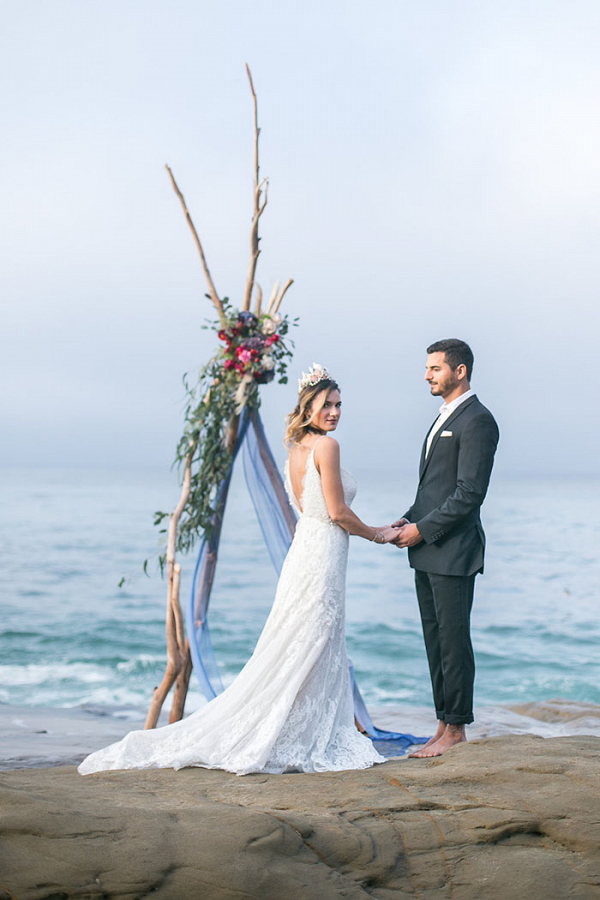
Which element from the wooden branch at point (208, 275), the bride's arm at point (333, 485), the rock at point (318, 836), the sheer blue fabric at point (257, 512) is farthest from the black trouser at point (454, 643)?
the wooden branch at point (208, 275)

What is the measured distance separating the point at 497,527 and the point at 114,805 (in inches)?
1384

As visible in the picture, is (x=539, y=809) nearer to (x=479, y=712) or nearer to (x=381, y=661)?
(x=479, y=712)

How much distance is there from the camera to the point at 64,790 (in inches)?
132

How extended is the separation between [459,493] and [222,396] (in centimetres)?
210

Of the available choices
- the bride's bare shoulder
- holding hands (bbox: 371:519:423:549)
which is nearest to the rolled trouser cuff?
holding hands (bbox: 371:519:423:549)

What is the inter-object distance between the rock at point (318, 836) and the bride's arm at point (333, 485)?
1381mm

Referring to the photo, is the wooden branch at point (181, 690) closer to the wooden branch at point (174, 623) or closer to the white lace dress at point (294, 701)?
the wooden branch at point (174, 623)

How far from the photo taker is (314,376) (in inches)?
195

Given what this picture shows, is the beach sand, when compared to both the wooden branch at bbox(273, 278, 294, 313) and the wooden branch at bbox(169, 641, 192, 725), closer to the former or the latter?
the wooden branch at bbox(169, 641, 192, 725)

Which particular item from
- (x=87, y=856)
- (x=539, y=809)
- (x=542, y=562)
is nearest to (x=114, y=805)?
(x=87, y=856)

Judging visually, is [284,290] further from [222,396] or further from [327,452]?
[327,452]

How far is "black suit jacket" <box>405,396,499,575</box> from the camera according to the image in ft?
15.2

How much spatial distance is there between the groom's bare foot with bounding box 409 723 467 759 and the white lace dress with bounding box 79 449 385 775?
0.89ft

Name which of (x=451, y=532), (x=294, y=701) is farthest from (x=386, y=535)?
(x=294, y=701)
